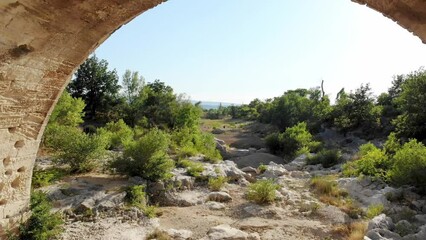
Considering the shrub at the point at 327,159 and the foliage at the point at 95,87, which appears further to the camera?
the foliage at the point at 95,87

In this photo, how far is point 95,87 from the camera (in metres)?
25.4

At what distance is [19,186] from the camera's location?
219 inches

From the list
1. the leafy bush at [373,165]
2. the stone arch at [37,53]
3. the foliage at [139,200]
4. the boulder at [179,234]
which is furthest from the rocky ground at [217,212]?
the stone arch at [37,53]

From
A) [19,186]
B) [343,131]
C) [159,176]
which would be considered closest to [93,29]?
[19,186]

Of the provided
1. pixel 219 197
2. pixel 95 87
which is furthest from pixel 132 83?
pixel 219 197

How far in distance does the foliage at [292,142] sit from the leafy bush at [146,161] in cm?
1327

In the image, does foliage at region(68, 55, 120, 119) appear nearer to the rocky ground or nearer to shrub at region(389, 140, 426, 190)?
the rocky ground

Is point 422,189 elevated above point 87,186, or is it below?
above

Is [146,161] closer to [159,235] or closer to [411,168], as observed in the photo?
[159,235]

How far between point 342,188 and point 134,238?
8145 millimetres

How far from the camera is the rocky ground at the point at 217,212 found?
758cm

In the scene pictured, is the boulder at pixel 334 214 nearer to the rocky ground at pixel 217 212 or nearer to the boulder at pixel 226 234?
the rocky ground at pixel 217 212

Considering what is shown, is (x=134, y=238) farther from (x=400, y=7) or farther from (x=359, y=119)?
(x=359, y=119)

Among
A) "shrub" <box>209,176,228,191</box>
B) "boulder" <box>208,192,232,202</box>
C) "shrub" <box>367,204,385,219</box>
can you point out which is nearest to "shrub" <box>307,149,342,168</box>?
"shrub" <box>209,176,228,191</box>
